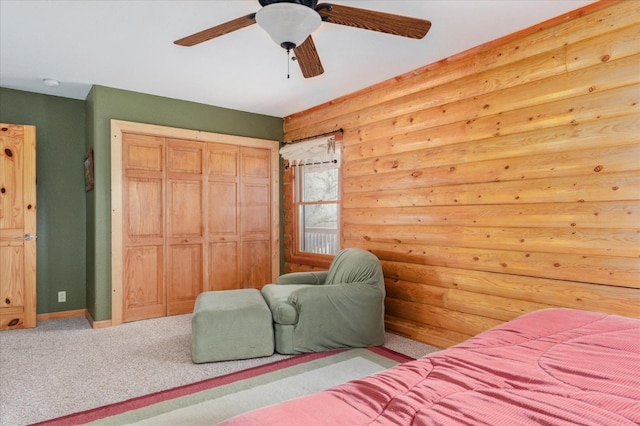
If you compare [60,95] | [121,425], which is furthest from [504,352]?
[60,95]

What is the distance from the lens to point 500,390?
101cm

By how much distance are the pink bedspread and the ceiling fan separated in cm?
168

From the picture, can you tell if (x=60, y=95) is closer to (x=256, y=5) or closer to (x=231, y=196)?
(x=231, y=196)

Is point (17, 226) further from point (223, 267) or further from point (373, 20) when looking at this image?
point (373, 20)

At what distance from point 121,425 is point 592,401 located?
2260 millimetres

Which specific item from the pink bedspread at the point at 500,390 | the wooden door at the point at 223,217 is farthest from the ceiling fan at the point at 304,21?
the wooden door at the point at 223,217

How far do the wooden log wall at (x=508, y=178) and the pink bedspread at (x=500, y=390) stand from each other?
123 cm

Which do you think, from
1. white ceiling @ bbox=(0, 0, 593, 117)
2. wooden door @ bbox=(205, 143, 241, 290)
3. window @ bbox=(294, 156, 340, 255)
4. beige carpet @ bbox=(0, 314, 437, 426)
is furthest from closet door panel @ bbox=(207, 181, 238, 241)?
beige carpet @ bbox=(0, 314, 437, 426)

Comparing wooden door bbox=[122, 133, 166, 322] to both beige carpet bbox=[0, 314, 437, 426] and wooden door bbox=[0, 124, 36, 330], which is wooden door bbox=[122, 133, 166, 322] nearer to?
beige carpet bbox=[0, 314, 437, 426]

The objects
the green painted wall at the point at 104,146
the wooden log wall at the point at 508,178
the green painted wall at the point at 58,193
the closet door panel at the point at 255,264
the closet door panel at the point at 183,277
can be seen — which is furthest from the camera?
the closet door panel at the point at 255,264

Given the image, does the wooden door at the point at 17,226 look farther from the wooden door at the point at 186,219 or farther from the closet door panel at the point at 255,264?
the closet door panel at the point at 255,264

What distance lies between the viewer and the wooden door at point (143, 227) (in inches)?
165

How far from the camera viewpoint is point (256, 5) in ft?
8.04

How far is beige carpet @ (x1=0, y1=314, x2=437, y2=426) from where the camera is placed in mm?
2398
